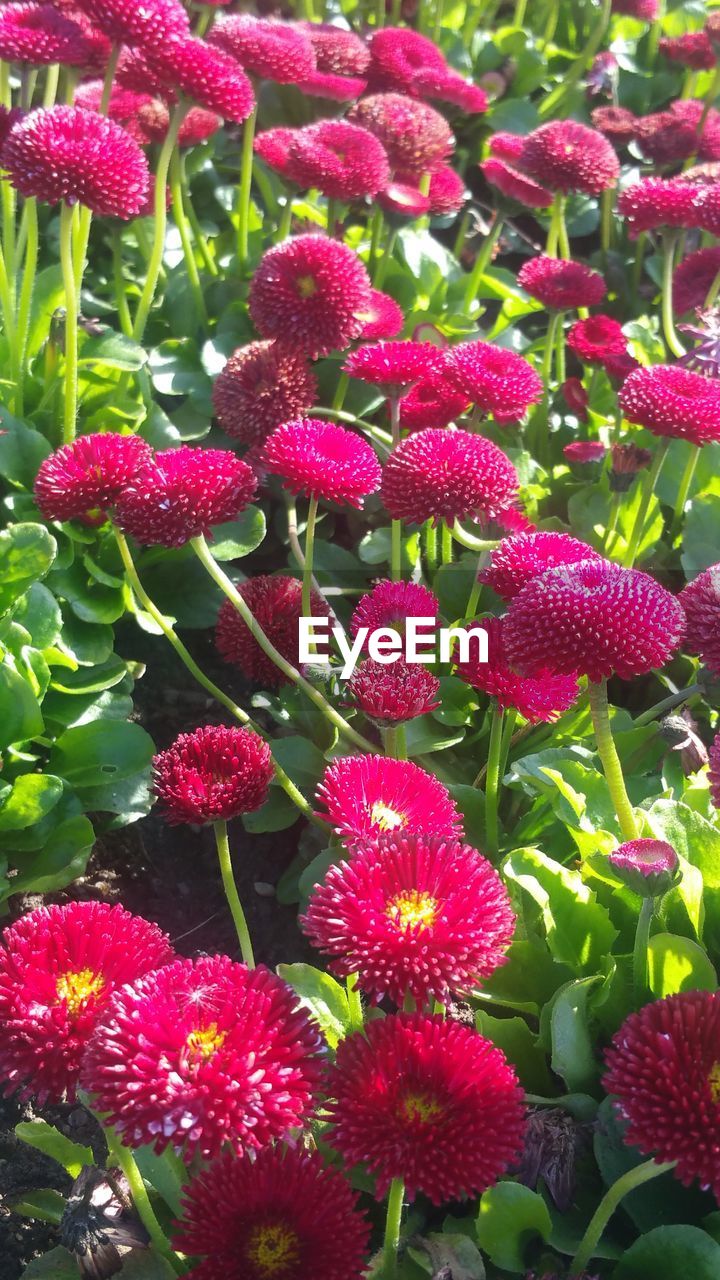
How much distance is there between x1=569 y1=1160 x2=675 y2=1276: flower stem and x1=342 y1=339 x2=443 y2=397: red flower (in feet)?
4.62

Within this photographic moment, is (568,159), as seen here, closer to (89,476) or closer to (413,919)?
(89,476)

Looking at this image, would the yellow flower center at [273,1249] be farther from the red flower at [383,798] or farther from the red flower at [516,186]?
the red flower at [516,186]

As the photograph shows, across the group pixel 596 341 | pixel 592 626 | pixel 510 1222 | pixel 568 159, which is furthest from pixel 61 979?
pixel 568 159

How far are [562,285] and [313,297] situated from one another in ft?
2.18

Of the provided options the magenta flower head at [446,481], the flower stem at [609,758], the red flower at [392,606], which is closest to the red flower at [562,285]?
the magenta flower head at [446,481]

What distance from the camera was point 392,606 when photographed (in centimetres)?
187

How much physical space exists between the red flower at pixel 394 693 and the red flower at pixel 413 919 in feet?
1.29

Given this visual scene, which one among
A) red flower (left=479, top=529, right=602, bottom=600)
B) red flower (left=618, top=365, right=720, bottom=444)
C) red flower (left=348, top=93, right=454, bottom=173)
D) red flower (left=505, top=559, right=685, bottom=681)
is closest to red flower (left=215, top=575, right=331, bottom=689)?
red flower (left=479, top=529, right=602, bottom=600)

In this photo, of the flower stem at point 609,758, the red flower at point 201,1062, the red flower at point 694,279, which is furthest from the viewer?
the red flower at point 694,279

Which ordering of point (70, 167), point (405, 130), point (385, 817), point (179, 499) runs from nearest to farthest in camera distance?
point (385, 817)
point (179, 499)
point (70, 167)
point (405, 130)

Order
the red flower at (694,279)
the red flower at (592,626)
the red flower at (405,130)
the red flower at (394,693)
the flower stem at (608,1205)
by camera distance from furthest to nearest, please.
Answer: the red flower at (694,279), the red flower at (405,130), the red flower at (394,693), the red flower at (592,626), the flower stem at (608,1205)

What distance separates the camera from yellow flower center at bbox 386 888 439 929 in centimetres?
119

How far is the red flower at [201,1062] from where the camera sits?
102 centimetres

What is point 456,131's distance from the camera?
432 cm
